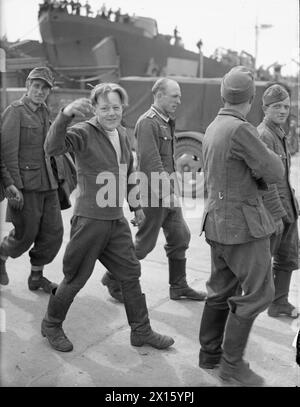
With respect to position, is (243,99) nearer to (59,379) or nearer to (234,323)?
(234,323)

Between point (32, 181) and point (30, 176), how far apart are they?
0.04 metres

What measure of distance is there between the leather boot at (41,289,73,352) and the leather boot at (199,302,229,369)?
88cm

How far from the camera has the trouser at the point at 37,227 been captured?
416 centimetres

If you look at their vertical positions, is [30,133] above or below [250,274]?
above

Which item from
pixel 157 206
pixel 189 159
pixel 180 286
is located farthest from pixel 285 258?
pixel 189 159

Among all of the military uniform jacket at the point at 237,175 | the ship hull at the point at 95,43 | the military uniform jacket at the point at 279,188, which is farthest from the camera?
the ship hull at the point at 95,43

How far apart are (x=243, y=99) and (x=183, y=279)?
1.87 metres

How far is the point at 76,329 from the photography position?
3.66 m

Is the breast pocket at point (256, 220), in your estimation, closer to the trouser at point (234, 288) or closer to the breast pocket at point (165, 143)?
the trouser at point (234, 288)

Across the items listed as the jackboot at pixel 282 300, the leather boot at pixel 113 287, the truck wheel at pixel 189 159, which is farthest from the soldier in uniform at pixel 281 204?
the truck wheel at pixel 189 159

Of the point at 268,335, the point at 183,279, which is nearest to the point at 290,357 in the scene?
the point at 268,335

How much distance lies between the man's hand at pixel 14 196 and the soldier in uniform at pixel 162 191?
0.92 metres

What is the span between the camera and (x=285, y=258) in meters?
3.82

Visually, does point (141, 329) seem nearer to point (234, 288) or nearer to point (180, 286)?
point (234, 288)
